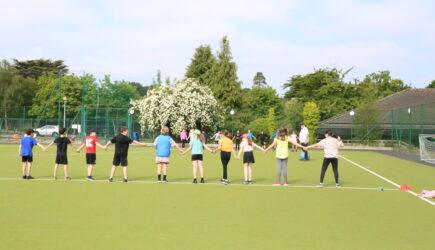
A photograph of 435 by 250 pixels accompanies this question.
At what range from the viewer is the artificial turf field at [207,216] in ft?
27.7

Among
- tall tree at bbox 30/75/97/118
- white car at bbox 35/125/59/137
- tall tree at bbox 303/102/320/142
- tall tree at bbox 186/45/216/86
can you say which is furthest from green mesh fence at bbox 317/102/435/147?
tall tree at bbox 30/75/97/118

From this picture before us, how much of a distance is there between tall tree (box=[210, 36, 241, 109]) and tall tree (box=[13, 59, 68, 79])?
36.8m

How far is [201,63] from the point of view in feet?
241

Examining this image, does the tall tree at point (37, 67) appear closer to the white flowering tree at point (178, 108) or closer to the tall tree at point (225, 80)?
the tall tree at point (225, 80)

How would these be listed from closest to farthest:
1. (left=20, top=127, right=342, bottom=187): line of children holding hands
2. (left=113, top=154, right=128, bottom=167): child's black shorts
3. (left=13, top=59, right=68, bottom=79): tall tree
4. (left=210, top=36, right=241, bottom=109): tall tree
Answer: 1. (left=20, top=127, right=342, bottom=187): line of children holding hands
2. (left=113, top=154, right=128, bottom=167): child's black shorts
3. (left=210, top=36, right=241, bottom=109): tall tree
4. (left=13, top=59, right=68, bottom=79): tall tree

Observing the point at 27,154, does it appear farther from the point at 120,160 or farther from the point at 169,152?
the point at 169,152

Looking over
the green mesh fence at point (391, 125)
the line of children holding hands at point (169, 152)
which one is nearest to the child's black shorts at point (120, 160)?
the line of children holding hands at point (169, 152)

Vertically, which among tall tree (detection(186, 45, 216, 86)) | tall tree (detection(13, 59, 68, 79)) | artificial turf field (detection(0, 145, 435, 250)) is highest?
tall tree (detection(13, 59, 68, 79))

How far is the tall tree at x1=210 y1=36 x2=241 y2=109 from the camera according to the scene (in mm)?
70188

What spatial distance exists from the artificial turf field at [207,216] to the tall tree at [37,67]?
83752mm

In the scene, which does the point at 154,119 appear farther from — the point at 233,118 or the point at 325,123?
the point at 325,123

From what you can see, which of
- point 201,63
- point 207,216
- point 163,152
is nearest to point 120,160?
point 163,152

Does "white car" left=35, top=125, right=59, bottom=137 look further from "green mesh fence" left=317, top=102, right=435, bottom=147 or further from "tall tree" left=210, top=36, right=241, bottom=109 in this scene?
"green mesh fence" left=317, top=102, right=435, bottom=147

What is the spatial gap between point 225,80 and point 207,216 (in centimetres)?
5980
